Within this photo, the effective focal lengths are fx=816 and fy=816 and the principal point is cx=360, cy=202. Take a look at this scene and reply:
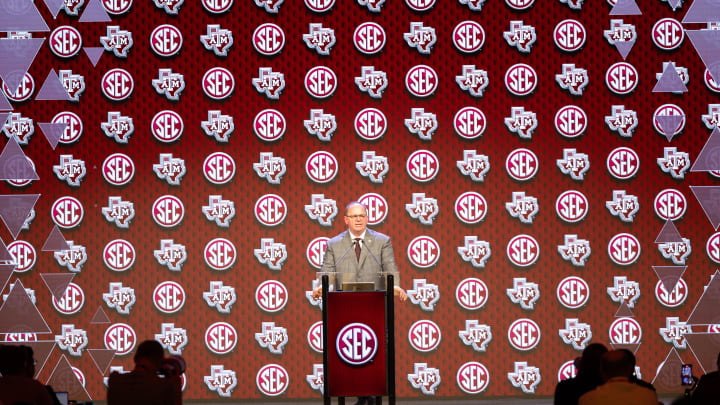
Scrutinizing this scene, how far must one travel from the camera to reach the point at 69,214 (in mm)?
6684

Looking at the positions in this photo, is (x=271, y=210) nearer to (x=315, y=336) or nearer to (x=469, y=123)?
(x=315, y=336)

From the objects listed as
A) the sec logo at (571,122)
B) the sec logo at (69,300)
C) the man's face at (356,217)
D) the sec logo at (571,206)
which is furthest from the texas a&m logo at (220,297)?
the sec logo at (571,122)

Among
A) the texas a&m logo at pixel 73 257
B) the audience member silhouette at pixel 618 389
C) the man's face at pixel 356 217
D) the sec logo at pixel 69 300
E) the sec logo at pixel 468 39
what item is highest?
the sec logo at pixel 468 39

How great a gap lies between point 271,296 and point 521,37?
116 inches

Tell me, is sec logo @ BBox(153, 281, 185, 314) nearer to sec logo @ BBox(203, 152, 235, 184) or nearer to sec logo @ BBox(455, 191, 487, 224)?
sec logo @ BBox(203, 152, 235, 184)

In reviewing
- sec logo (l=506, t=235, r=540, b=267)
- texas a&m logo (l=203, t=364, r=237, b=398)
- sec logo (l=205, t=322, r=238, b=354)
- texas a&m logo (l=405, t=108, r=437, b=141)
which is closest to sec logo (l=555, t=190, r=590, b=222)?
sec logo (l=506, t=235, r=540, b=267)

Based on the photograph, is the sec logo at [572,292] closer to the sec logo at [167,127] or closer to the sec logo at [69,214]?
the sec logo at [167,127]

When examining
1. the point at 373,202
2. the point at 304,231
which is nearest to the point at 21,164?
the point at 304,231

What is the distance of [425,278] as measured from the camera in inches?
260

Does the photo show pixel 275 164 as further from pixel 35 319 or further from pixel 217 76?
pixel 35 319

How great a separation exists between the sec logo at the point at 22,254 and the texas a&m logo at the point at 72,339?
0.59m

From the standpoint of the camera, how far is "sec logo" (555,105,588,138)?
664 centimetres

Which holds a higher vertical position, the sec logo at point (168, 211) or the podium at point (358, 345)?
the sec logo at point (168, 211)

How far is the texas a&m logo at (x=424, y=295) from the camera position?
6.60 m
